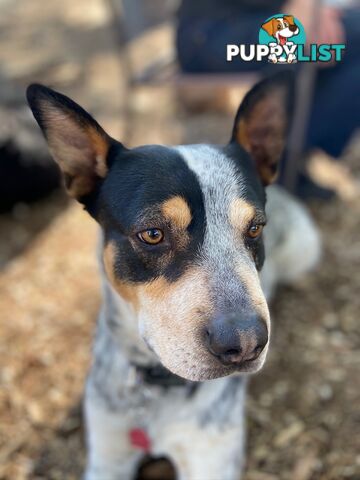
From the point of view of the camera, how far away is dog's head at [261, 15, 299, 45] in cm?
240

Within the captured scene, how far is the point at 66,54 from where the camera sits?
8.59m

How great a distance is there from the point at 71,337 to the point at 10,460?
3.36ft

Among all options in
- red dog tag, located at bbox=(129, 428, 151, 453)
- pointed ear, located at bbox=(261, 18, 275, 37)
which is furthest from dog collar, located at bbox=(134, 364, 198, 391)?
pointed ear, located at bbox=(261, 18, 275, 37)

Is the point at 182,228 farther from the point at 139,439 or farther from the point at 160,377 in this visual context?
the point at 139,439

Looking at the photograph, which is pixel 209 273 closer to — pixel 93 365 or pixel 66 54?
pixel 93 365

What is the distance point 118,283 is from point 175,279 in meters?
0.34

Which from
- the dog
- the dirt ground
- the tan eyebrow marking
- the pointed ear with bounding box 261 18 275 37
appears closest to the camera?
the dog

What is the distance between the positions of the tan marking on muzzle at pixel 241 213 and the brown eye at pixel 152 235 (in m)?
0.30

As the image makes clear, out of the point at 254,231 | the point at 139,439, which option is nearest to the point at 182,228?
the point at 254,231

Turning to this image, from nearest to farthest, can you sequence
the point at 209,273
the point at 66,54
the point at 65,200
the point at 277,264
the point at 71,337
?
the point at 209,273, the point at 71,337, the point at 277,264, the point at 65,200, the point at 66,54

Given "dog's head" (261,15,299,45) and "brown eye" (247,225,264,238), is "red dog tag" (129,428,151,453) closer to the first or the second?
"brown eye" (247,225,264,238)

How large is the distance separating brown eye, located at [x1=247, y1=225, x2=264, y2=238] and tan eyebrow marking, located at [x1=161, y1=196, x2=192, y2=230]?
0.96 feet

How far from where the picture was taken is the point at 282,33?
241cm

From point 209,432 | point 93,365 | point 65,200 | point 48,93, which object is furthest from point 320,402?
point 65,200
